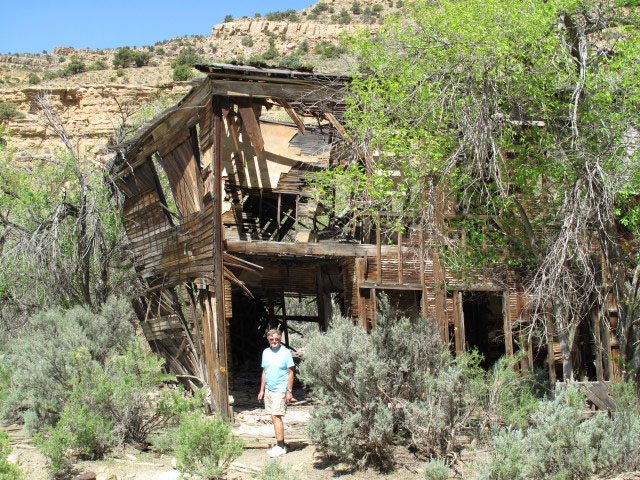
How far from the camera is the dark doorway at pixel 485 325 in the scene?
14.8 m

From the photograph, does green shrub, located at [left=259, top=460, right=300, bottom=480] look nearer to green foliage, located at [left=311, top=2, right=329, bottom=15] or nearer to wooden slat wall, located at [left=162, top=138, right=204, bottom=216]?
wooden slat wall, located at [left=162, top=138, right=204, bottom=216]

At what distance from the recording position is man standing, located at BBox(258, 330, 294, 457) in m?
8.92

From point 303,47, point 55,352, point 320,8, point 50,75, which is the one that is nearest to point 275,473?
point 55,352

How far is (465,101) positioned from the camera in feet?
27.8

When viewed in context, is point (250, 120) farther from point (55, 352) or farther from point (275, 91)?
point (55, 352)

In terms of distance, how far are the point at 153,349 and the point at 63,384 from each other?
4.97 meters

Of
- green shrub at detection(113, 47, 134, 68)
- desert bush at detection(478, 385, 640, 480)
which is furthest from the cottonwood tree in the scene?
green shrub at detection(113, 47, 134, 68)

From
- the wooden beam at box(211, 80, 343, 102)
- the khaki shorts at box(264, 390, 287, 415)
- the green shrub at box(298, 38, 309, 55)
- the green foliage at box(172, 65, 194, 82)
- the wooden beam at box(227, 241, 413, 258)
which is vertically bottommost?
the khaki shorts at box(264, 390, 287, 415)

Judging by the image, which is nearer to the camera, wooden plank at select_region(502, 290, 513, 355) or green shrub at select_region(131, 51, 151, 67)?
wooden plank at select_region(502, 290, 513, 355)

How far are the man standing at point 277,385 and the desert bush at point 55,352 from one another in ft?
8.80

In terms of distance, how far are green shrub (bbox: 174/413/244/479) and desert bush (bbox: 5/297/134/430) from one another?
107 inches

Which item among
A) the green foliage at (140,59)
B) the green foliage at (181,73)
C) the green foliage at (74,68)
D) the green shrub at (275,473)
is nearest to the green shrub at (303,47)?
the green foliage at (181,73)

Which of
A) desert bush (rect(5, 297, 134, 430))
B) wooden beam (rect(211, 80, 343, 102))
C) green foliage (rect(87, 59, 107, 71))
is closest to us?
desert bush (rect(5, 297, 134, 430))

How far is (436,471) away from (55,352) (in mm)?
6123
